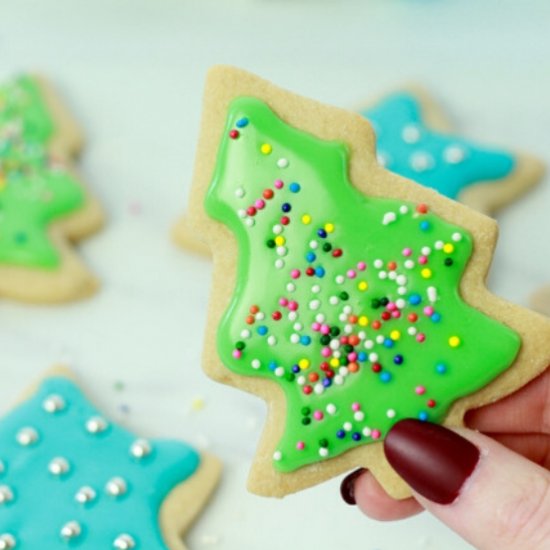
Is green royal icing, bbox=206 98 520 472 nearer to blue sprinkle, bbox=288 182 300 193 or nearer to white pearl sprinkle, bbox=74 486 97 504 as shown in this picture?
blue sprinkle, bbox=288 182 300 193

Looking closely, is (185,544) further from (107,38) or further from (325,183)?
(107,38)

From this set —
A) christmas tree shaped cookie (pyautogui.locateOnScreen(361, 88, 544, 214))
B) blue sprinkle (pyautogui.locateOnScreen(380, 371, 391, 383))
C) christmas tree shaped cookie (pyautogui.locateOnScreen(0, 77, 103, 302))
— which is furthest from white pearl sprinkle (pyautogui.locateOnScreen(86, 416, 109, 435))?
christmas tree shaped cookie (pyautogui.locateOnScreen(361, 88, 544, 214))

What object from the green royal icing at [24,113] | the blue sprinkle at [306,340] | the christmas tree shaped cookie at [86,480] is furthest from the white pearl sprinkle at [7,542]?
the green royal icing at [24,113]

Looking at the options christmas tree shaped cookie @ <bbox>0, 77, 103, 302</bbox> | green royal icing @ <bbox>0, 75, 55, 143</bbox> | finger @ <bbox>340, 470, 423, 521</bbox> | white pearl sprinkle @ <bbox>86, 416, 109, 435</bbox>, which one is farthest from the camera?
green royal icing @ <bbox>0, 75, 55, 143</bbox>

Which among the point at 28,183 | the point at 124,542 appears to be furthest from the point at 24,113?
the point at 124,542

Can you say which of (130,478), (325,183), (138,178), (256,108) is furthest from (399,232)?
(138,178)

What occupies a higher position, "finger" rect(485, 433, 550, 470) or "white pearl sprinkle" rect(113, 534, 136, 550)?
"finger" rect(485, 433, 550, 470)
